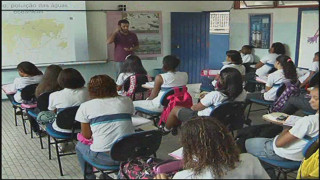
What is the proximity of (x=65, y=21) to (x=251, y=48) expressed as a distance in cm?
382

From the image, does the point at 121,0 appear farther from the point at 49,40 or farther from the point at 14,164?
the point at 14,164

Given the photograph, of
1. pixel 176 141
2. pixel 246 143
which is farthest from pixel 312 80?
pixel 246 143

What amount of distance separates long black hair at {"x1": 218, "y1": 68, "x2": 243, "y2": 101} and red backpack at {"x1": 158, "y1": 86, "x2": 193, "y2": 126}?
654 millimetres

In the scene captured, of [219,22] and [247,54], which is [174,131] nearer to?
[247,54]

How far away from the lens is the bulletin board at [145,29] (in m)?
7.22

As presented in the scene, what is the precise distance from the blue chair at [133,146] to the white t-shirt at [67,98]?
883 mm

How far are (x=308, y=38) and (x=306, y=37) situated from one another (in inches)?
2.1

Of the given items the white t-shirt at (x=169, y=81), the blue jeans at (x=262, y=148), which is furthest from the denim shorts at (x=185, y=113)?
the blue jeans at (x=262, y=148)

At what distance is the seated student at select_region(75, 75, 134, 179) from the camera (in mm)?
2449

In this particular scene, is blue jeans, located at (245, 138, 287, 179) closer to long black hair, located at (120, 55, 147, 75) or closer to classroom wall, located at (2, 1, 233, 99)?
long black hair, located at (120, 55, 147, 75)

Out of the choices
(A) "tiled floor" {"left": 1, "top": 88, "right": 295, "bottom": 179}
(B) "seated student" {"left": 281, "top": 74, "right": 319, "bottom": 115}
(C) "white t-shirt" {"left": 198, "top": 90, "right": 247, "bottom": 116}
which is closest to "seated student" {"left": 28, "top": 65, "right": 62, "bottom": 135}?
(A) "tiled floor" {"left": 1, "top": 88, "right": 295, "bottom": 179}

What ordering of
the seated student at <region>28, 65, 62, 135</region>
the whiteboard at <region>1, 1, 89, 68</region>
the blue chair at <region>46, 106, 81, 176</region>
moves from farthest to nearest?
the whiteboard at <region>1, 1, 89, 68</region>, the seated student at <region>28, 65, 62, 135</region>, the blue chair at <region>46, 106, 81, 176</region>

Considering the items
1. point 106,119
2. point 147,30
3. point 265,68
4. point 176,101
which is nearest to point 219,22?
point 147,30

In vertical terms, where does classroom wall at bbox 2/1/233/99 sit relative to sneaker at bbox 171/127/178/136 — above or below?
above
